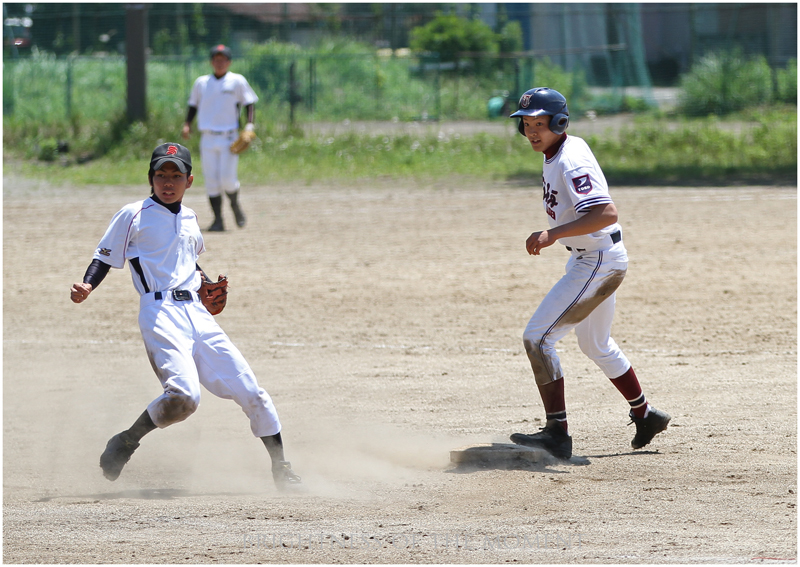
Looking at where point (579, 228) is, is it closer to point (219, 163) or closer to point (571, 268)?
point (571, 268)

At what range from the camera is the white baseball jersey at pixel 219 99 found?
43.2 ft

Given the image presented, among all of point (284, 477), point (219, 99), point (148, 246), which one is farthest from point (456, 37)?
point (284, 477)

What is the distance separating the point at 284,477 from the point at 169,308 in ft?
3.39

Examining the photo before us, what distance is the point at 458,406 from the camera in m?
6.43

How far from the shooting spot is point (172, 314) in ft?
15.7

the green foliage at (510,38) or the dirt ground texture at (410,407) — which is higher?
the green foliage at (510,38)

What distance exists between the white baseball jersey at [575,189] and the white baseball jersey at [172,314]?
71.7 inches

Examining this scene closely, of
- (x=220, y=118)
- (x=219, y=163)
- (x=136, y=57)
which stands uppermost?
(x=136, y=57)

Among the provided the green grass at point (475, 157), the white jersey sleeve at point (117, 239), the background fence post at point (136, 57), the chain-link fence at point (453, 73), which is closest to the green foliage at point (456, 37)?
the chain-link fence at point (453, 73)

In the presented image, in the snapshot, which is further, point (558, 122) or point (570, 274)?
point (570, 274)

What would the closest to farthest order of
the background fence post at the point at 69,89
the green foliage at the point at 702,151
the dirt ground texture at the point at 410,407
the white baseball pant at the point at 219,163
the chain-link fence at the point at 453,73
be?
the dirt ground texture at the point at 410,407 → the white baseball pant at the point at 219,163 → the green foliage at the point at 702,151 → the background fence post at the point at 69,89 → the chain-link fence at the point at 453,73

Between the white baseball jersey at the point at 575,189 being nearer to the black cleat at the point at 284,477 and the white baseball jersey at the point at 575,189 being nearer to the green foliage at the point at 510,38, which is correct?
the black cleat at the point at 284,477

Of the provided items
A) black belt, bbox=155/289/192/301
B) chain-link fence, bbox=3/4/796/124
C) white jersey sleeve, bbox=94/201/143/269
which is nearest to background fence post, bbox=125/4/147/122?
chain-link fence, bbox=3/4/796/124

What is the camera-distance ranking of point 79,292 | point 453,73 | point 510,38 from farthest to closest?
point 510,38 → point 453,73 → point 79,292
